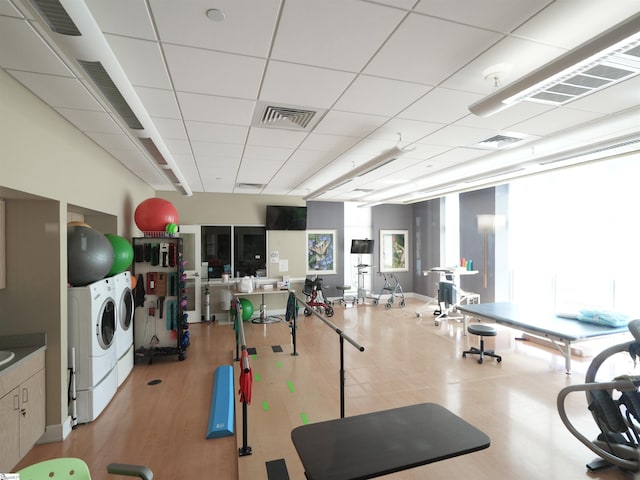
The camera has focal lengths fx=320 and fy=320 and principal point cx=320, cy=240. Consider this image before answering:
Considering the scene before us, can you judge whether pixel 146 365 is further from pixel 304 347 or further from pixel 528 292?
pixel 528 292

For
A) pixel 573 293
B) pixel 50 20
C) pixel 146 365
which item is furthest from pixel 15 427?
pixel 573 293

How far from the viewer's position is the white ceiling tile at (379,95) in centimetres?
248

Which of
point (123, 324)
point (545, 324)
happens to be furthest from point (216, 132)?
point (545, 324)

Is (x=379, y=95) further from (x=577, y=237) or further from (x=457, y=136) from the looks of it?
(x=577, y=237)

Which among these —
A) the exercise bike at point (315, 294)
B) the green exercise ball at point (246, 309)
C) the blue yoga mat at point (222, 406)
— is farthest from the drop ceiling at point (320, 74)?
the exercise bike at point (315, 294)

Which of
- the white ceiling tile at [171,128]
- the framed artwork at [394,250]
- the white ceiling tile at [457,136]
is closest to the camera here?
the white ceiling tile at [171,128]

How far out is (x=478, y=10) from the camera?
170 cm

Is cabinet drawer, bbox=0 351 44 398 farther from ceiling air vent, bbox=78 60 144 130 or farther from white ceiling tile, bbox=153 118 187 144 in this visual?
white ceiling tile, bbox=153 118 187 144

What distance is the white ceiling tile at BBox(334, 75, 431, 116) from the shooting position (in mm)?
2476

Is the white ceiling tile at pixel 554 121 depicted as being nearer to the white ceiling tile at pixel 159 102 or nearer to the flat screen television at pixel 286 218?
the white ceiling tile at pixel 159 102

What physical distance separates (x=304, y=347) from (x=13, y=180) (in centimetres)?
441

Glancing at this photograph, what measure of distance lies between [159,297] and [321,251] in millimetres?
4664

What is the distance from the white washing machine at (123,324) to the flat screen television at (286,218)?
12.7 feet

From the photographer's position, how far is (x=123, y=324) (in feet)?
14.0
